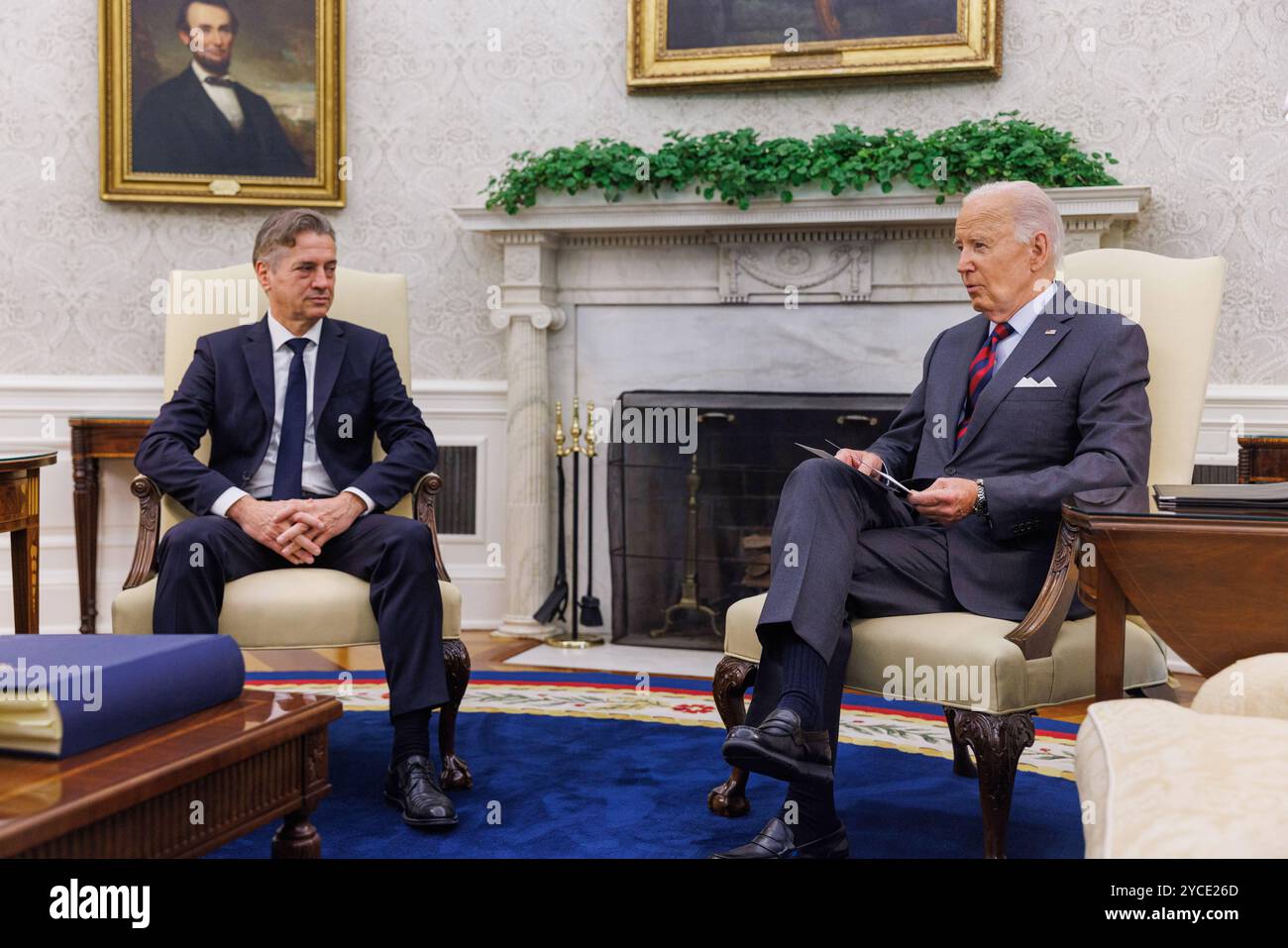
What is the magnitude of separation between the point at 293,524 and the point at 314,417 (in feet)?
1.38

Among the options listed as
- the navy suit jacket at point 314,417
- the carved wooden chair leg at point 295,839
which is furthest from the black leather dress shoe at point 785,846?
the navy suit jacket at point 314,417

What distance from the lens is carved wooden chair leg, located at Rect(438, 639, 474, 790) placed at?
3.16m

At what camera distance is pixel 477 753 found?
3531 millimetres

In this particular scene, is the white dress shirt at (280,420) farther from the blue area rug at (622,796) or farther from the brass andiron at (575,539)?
the brass andiron at (575,539)

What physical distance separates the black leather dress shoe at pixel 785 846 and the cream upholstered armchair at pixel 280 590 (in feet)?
3.22

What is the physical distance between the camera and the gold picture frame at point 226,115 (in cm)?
558

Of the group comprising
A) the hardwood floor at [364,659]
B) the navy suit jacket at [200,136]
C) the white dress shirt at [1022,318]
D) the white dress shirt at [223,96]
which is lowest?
the hardwood floor at [364,659]

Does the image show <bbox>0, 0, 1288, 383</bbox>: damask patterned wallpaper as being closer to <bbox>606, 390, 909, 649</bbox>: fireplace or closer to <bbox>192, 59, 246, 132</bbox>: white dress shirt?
<bbox>192, 59, 246, 132</bbox>: white dress shirt

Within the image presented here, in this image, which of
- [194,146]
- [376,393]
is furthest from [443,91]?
[376,393]

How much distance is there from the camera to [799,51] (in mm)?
5293

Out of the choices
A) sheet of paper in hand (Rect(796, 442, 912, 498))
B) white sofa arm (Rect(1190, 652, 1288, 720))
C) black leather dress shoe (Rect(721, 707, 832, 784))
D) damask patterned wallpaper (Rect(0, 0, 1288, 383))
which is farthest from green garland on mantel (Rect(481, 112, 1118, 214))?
white sofa arm (Rect(1190, 652, 1288, 720))

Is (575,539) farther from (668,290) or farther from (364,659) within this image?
Answer: (668,290)

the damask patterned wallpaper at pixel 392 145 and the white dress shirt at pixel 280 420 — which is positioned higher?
the damask patterned wallpaper at pixel 392 145

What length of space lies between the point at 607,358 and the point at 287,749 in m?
3.75
